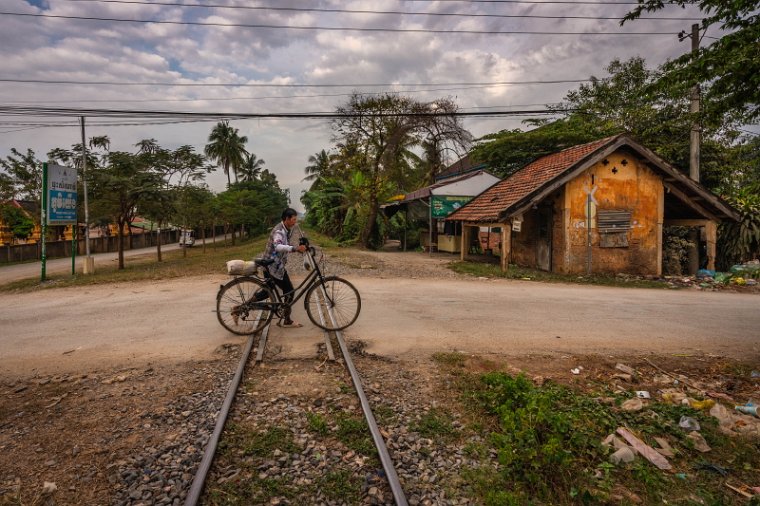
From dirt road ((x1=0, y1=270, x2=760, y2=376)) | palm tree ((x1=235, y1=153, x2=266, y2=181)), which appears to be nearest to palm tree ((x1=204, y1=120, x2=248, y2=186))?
palm tree ((x1=235, y1=153, x2=266, y2=181))

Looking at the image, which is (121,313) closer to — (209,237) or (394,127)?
(394,127)

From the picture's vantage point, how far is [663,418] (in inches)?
163

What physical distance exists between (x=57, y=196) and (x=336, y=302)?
13.2 metres

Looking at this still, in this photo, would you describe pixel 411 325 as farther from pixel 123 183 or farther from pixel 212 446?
pixel 123 183

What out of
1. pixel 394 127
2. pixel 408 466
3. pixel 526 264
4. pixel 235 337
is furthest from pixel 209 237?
pixel 408 466

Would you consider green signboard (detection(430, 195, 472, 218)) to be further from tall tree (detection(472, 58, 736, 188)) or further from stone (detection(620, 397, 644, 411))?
stone (detection(620, 397, 644, 411))

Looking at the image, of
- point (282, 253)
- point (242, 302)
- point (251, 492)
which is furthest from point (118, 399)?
point (282, 253)

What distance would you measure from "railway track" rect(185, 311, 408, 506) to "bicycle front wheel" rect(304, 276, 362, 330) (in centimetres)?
48

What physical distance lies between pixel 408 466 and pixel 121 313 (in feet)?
23.0

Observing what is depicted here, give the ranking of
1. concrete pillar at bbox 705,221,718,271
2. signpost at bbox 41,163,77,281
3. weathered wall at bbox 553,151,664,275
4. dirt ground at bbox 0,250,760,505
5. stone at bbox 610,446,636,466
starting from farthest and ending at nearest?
concrete pillar at bbox 705,221,718,271
weathered wall at bbox 553,151,664,275
signpost at bbox 41,163,77,281
dirt ground at bbox 0,250,760,505
stone at bbox 610,446,636,466

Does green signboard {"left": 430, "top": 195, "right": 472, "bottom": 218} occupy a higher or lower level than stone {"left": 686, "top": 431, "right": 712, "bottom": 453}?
higher

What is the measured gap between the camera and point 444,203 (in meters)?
23.0

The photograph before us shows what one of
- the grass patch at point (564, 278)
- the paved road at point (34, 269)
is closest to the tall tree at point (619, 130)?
the grass patch at point (564, 278)

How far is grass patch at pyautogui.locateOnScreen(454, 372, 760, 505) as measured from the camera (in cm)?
302
